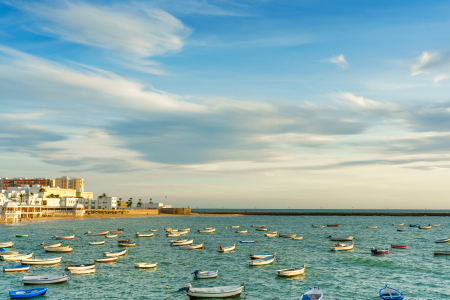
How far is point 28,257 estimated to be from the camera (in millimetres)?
64188

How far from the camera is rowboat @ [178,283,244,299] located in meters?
42.8

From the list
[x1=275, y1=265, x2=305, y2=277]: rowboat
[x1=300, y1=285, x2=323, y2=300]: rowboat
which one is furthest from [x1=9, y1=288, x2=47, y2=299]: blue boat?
[x1=275, y1=265, x2=305, y2=277]: rowboat

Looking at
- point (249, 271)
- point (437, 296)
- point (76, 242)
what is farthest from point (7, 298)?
point (76, 242)

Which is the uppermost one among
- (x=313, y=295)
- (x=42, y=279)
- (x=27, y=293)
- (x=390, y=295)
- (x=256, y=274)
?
(x=313, y=295)

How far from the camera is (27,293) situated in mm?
43219

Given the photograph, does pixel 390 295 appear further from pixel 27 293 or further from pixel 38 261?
pixel 38 261

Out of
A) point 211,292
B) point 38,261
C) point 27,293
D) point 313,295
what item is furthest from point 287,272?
point 38,261

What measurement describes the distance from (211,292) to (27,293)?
70.2ft

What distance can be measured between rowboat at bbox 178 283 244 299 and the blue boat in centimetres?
1668

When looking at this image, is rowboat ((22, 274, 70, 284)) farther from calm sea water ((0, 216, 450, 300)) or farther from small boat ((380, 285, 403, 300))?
small boat ((380, 285, 403, 300))

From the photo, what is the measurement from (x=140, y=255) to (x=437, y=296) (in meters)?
53.7

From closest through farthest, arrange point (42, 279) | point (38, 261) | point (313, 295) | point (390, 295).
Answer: point (313, 295) → point (390, 295) → point (42, 279) → point (38, 261)

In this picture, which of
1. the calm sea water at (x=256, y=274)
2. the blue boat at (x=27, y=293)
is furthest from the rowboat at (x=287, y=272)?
the blue boat at (x=27, y=293)

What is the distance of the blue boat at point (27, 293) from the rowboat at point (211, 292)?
16681mm
